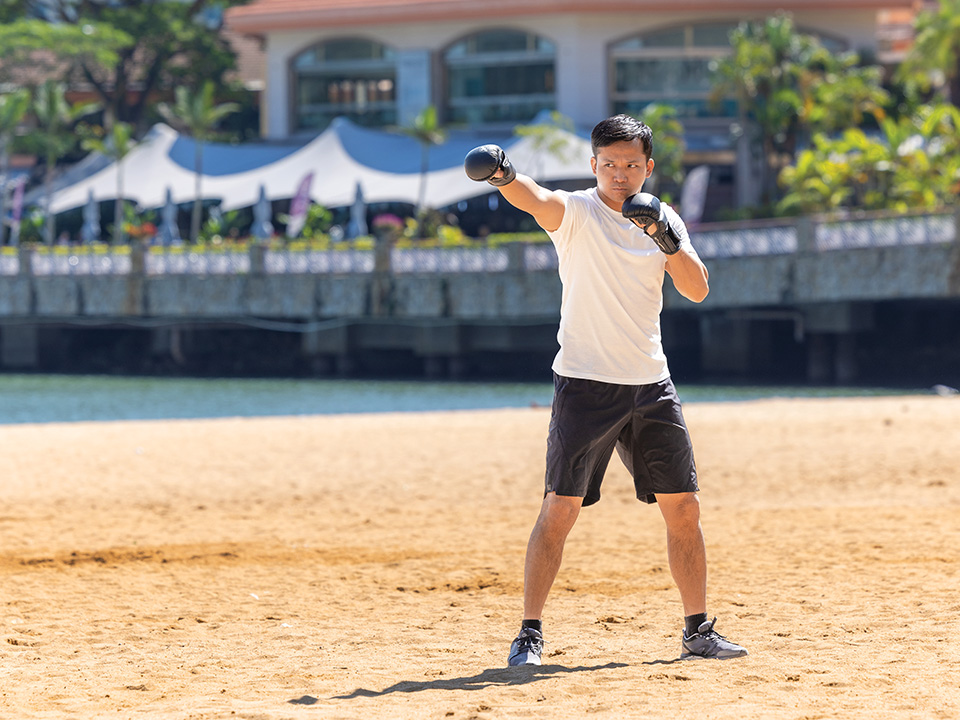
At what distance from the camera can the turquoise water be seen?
25750mm

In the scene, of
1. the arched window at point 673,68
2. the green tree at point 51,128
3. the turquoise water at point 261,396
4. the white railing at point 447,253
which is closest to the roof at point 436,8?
the arched window at point 673,68

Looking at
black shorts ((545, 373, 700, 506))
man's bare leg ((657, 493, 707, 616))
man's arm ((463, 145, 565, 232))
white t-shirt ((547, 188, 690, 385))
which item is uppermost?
man's arm ((463, 145, 565, 232))

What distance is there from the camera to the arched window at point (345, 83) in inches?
2156

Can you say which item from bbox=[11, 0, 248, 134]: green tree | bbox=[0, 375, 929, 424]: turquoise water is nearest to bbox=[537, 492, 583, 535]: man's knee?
bbox=[0, 375, 929, 424]: turquoise water

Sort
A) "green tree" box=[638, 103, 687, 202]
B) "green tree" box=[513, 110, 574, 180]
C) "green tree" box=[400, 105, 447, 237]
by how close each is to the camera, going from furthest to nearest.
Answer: "green tree" box=[400, 105, 447, 237]
"green tree" box=[638, 103, 687, 202]
"green tree" box=[513, 110, 574, 180]

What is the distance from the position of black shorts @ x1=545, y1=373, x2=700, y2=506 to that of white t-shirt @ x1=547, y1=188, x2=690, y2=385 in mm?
61

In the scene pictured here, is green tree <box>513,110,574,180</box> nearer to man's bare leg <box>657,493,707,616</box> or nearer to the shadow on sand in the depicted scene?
man's bare leg <box>657,493,707,616</box>

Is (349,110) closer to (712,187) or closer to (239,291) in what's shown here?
(712,187)

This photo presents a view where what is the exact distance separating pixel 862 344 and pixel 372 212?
22.1m

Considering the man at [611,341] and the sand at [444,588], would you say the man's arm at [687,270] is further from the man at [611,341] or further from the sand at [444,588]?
the sand at [444,588]

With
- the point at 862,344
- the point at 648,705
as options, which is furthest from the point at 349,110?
the point at 648,705

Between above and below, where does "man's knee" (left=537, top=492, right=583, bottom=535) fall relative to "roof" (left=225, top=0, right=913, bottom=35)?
below

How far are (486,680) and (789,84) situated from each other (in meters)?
42.8

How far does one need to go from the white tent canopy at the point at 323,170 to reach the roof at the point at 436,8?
16.5 ft
